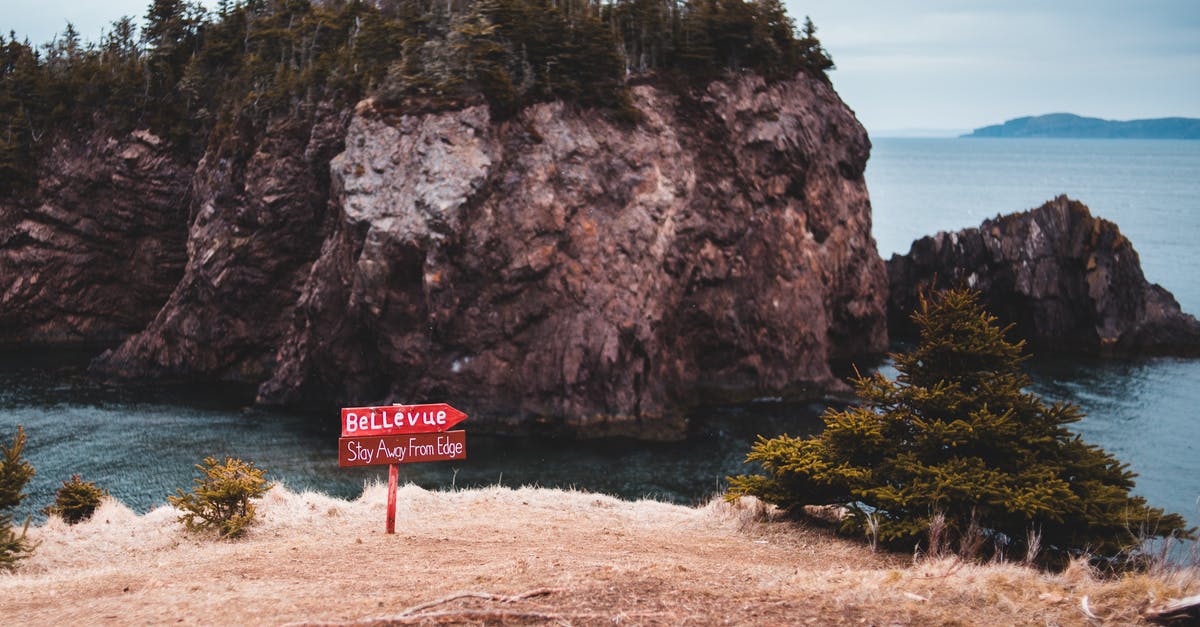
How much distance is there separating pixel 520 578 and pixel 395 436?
4802 mm

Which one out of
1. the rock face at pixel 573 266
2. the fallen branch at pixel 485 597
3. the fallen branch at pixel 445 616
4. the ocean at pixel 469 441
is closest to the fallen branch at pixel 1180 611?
the fallen branch at pixel 445 616

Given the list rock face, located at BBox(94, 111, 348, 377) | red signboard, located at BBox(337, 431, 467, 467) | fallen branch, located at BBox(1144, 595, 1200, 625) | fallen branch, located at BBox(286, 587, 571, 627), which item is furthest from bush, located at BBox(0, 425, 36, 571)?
rock face, located at BBox(94, 111, 348, 377)

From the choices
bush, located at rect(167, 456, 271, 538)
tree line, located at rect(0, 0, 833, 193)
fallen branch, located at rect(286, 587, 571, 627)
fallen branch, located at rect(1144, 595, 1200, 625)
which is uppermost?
tree line, located at rect(0, 0, 833, 193)

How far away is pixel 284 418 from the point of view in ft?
146

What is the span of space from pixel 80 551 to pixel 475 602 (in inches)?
364

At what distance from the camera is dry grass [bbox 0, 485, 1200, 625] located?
466 inches

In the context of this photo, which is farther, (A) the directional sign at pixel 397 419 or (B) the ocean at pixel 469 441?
(B) the ocean at pixel 469 441

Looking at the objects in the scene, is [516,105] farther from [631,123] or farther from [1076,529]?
[1076,529]

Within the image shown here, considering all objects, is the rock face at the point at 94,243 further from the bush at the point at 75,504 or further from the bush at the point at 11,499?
the bush at the point at 11,499

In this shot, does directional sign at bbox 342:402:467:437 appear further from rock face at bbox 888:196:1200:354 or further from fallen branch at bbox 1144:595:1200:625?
rock face at bbox 888:196:1200:354

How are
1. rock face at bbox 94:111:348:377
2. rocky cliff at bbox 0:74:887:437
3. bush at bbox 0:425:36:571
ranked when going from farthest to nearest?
rock face at bbox 94:111:348:377 → rocky cliff at bbox 0:74:887:437 → bush at bbox 0:425:36:571

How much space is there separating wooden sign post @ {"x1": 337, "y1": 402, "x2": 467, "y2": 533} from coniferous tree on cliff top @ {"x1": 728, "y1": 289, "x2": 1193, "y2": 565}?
17.9ft

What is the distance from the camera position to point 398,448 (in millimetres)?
17234

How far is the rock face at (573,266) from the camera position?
4369cm
